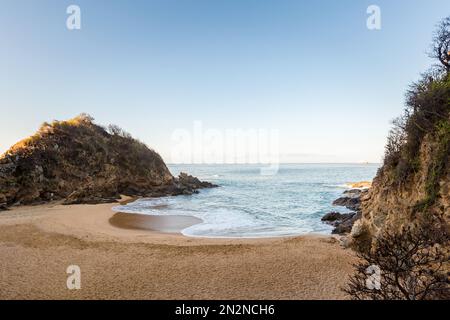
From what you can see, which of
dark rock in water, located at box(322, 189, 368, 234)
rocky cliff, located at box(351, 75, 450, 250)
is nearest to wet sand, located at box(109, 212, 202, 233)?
dark rock in water, located at box(322, 189, 368, 234)

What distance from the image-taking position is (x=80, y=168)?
38.2 m

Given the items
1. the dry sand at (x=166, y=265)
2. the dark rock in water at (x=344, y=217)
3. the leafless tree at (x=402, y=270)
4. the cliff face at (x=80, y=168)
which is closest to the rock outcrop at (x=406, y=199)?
the dry sand at (x=166, y=265)

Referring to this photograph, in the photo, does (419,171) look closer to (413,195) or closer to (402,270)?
(413,195)

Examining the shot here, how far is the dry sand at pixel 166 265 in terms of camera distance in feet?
27.4

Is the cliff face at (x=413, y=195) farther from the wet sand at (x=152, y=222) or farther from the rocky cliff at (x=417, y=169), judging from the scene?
the wet sand at (x=152, y=222)

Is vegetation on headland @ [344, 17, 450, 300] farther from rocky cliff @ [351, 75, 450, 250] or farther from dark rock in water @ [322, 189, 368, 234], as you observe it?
dark rock in water @ [322, 189, 368, 234]

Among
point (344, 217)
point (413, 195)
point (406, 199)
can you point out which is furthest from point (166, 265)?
point (344, 217)

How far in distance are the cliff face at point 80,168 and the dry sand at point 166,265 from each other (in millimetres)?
16875

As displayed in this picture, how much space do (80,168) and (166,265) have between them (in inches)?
1296

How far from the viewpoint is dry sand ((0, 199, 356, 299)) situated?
27.4 ft

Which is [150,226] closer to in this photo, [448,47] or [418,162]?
[418,162]

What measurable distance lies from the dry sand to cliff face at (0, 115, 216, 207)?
16875 mm

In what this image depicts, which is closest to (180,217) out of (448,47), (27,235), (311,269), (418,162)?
(27,235)
